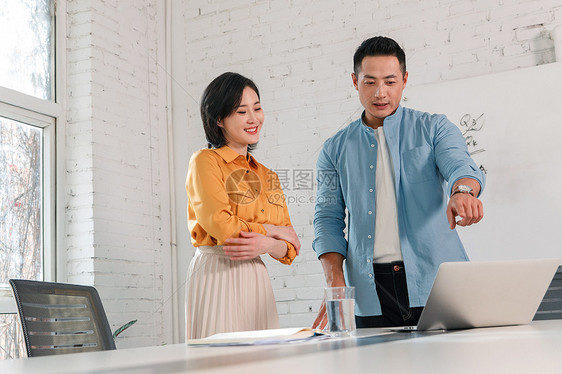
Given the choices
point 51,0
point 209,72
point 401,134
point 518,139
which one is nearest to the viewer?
point 401,134

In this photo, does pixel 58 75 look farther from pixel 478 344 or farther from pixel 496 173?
pixel 478 344

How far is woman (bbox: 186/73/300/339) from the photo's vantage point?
82.5 inches

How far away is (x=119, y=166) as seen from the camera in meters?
3.97

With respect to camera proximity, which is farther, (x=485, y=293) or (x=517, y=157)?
(x=517, y=157)

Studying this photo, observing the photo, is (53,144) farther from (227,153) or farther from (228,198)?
(228,198)

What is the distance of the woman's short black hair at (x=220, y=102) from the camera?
2338 millimetres

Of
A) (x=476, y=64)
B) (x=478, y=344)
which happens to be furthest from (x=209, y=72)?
(x=478, y=344)

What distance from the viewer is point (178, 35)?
4520 millimetres

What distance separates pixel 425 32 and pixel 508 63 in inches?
20.7

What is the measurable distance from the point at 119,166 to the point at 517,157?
235 cm

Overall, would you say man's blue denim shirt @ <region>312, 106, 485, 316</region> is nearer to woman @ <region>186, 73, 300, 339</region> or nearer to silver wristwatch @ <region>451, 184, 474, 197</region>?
silver wristwatch @ <region>451, 184, 474, 197</region>

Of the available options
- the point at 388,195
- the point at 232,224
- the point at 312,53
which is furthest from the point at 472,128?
the point at 232,224

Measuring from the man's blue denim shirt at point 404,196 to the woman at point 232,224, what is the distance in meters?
0.20

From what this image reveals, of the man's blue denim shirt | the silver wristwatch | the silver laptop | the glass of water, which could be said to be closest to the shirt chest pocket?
the man's blue denim shirt
